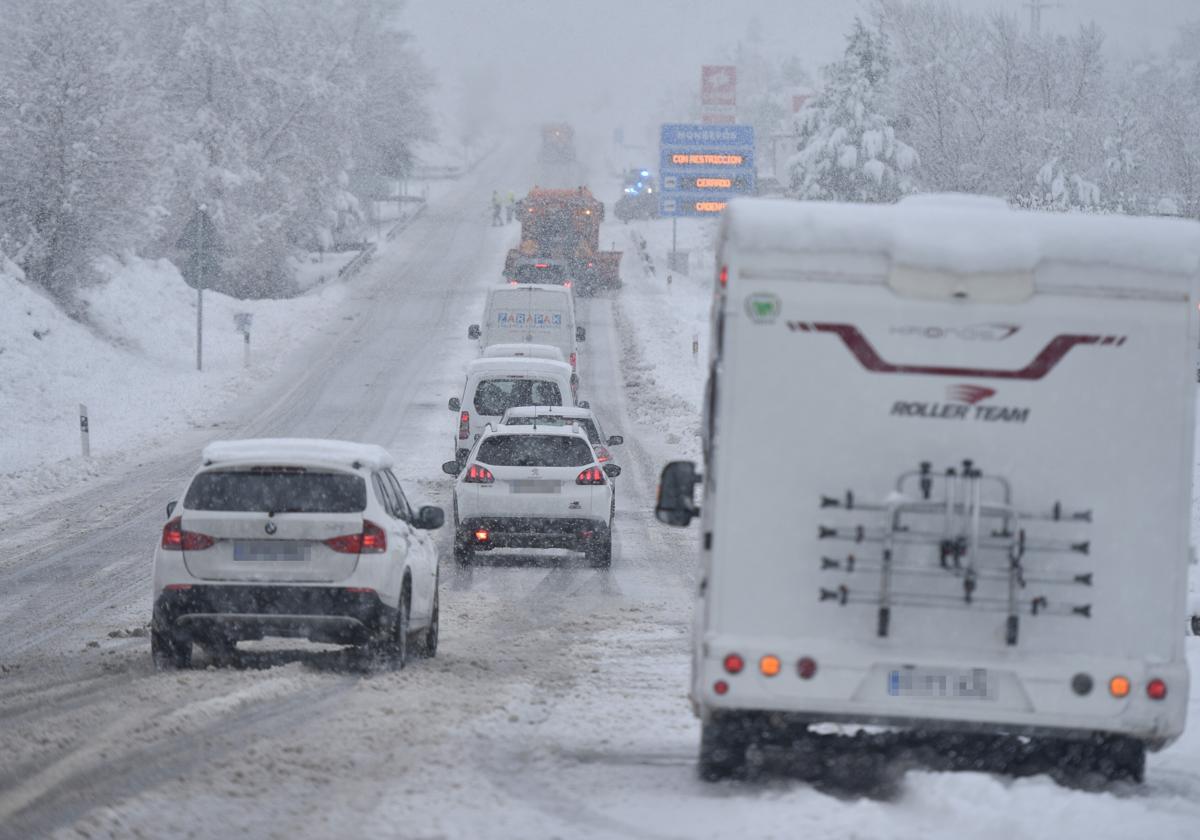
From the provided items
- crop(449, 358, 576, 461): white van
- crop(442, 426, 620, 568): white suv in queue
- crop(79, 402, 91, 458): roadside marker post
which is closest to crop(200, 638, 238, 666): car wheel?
crop(442, 426, 620, 568): white suv in queue

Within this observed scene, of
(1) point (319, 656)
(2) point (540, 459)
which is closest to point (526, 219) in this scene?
(2) point (540, 459)

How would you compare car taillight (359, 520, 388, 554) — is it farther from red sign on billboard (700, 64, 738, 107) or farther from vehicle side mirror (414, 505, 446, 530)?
red sign on billboard (700, 64, 738, 107)

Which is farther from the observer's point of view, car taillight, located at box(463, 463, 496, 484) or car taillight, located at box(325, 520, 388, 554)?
car taillight, located at box(463, 463, 496, 484)

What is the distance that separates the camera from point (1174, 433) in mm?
7449

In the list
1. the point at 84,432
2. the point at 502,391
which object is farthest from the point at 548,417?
the point at 84,432

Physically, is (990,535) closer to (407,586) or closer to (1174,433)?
(1174,433)

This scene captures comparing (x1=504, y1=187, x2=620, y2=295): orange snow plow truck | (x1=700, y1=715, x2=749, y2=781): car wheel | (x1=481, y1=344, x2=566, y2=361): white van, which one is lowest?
(x1=700, y1=715, x2=749, y2=781): car wheel

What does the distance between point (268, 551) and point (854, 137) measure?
175 ft

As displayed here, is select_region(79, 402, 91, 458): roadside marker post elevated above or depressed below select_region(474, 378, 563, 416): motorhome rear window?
below

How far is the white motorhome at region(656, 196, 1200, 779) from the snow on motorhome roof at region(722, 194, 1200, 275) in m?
0.01

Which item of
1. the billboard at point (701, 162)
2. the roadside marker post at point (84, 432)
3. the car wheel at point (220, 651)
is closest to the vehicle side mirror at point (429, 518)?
the car wheel at point (220, 651)

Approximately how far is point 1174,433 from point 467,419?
1779cm

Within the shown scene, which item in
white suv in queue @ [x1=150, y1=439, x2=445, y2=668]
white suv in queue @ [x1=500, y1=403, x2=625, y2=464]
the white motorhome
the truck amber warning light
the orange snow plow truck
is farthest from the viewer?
the orange snow plow truck

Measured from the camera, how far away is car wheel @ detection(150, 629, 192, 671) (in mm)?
11234
